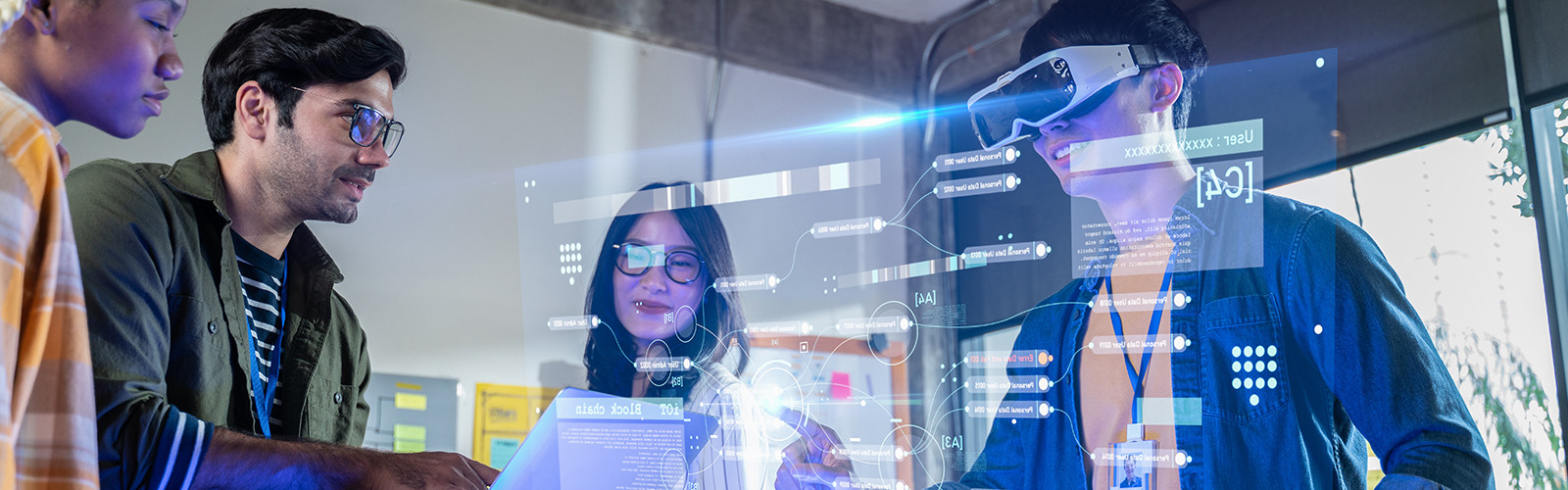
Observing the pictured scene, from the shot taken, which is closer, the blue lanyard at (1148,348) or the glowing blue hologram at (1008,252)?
the blue lanyard at (1148,348)

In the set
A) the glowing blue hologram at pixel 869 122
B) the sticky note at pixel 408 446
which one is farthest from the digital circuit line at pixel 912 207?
the sticky note at pixel 408 446

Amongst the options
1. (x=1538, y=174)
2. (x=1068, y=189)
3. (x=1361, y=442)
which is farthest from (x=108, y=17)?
(x=1538, y=174)

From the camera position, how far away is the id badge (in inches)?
61.0

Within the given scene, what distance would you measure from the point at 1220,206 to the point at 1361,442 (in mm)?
404

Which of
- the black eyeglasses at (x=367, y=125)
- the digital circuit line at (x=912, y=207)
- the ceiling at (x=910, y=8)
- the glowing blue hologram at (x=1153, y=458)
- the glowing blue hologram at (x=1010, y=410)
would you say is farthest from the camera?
the ceiling at (x=910, y=8)

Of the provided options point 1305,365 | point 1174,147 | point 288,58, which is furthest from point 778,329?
point 288,58

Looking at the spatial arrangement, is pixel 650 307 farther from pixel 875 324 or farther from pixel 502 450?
pixel 502 450

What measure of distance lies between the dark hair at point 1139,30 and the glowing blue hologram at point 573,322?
3.48ft

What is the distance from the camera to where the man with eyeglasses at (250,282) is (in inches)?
63.0

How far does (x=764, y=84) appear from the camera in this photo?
2898 mm

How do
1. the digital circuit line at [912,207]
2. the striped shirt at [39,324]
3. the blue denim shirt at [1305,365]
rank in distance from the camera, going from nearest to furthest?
the striped shirt at [39,324], the blue denim shirt at [1305,365], the digital circuit line at [912,207]

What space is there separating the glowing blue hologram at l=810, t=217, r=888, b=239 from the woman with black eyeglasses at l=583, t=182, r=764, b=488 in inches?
8.1

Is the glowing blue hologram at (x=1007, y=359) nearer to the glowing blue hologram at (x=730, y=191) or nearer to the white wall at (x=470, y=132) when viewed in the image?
the glowing blue hologram at (x=730, y=191)

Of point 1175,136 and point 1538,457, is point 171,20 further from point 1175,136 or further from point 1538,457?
point 1538,457
